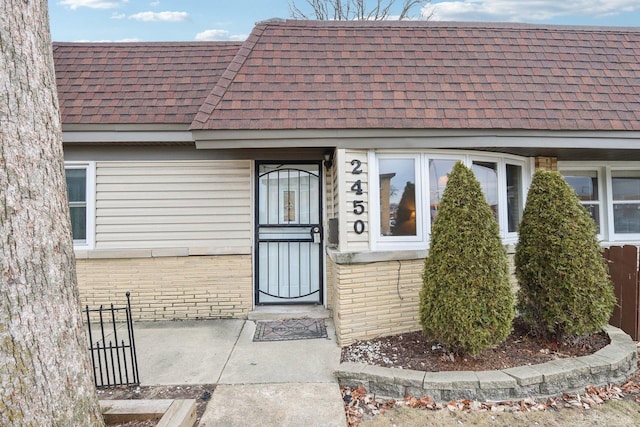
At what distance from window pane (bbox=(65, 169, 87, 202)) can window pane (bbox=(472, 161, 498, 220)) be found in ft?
18.1

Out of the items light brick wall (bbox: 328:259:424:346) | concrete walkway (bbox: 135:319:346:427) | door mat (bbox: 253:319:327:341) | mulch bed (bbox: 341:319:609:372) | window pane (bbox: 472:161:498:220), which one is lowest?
concrete walkway (bbox: 135:319:346:427)

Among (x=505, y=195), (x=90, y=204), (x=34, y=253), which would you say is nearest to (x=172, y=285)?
(x=90, y=204)

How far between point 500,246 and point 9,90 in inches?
146

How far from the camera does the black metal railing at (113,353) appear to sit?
2992 mm

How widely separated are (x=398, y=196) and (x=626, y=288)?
289 cm

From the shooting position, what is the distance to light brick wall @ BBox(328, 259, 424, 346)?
13.1ft

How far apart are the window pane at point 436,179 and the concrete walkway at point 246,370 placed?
2010 mm

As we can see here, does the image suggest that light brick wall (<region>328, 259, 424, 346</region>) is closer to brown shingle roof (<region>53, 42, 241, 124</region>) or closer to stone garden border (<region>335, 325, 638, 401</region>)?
stone garden border (<region>335, 325, 638, 401</region>)

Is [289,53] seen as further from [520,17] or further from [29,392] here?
[520,17]

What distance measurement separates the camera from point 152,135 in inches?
193

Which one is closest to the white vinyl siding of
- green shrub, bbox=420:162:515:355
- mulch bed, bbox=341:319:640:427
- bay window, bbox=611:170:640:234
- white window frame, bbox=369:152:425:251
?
white window frame, bbox=369:152:425:251

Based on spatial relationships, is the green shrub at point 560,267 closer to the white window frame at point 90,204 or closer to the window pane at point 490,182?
the window pane at point 490,182

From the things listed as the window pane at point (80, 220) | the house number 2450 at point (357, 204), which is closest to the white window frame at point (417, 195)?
the house number 2450 at point (357, 204)

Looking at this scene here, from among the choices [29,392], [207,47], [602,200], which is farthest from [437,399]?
[207,47]
